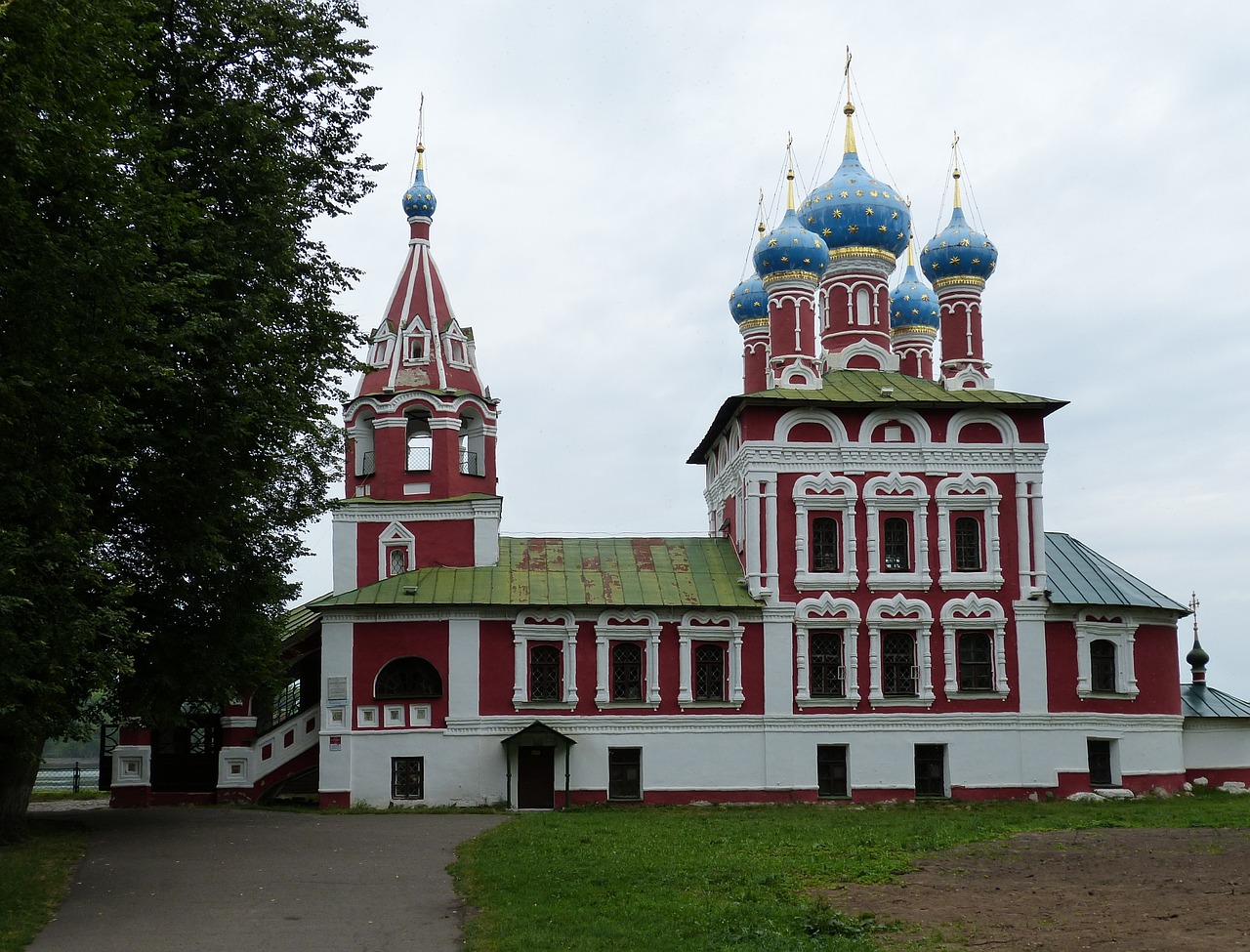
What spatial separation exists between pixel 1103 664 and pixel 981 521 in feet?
12.4

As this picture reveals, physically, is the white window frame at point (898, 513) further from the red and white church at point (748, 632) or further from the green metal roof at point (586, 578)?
the green metal roof at point (586, 578)

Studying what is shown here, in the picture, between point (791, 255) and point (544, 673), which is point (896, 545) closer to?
point (791, 255)

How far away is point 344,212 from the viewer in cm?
2017

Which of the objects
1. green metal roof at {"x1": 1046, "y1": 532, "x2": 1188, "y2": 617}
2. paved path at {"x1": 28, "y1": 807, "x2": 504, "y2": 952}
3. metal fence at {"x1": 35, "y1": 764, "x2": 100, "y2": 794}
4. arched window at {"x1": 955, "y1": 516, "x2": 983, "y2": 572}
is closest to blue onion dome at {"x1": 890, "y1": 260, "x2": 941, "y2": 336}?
green metal roof at {"x1": 1046, "y1": 532, "x2": 1188, "y2": 617}

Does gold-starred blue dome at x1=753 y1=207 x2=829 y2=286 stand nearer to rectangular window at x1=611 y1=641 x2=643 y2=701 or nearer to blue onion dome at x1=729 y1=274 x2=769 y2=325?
blue onion dome at x1=729 y1=274 x2=769 y2=325

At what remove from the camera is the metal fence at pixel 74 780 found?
28.4 metres

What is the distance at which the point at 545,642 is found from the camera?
25.8 m

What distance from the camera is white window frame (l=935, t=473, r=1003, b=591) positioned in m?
26.8

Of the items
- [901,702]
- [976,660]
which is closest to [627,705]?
[901,702]

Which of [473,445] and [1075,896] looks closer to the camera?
[1075,896]

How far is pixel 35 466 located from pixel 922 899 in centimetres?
954

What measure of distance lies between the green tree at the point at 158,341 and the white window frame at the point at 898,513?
38.1ft

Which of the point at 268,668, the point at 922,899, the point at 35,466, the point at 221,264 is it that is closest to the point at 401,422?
the point at 268,668

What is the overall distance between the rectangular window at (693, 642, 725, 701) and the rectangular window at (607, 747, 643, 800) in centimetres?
170
